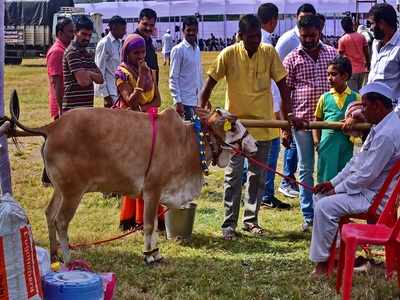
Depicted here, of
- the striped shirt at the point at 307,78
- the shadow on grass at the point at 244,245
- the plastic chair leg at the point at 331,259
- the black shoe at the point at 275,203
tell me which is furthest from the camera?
the black shoe at the point at 275,203

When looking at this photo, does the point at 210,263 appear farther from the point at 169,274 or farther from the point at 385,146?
the point at 385,146

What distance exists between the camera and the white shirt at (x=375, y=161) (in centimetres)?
532

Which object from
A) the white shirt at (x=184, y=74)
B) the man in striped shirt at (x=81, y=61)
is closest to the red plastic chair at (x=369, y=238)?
the man in striped shirt at (x=81, y=61)

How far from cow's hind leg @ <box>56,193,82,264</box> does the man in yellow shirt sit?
1646 mm

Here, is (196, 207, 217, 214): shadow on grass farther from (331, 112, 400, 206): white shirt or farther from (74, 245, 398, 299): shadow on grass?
(331, 112, 400, 206): white shirt

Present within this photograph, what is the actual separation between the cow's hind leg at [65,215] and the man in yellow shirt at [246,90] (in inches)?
64.8

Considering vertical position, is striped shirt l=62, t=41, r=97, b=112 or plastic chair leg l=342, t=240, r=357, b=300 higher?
striped shirt l=62, t=41, r=97, b=112

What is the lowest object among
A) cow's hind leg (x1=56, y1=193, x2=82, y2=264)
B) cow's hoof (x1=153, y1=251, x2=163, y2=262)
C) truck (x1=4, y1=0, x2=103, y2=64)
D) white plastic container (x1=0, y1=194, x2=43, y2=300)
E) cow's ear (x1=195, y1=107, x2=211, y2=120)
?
cow's hoof (x1=153, y1=251, x2=163, y2=262)

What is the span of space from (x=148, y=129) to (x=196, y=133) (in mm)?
457

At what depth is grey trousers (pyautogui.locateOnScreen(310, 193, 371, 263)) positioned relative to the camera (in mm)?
5473

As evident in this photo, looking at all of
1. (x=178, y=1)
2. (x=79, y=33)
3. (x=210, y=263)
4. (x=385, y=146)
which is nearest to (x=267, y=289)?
(x=210, y=263)

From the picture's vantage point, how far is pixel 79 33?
7.95m

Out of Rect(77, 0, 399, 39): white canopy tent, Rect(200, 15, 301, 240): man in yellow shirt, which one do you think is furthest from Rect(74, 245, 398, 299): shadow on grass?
Rect(77, 0, 399, 39): white canopy tent

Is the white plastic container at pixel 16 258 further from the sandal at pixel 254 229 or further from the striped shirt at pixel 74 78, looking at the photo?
the striped shirt at pixel 74 78
